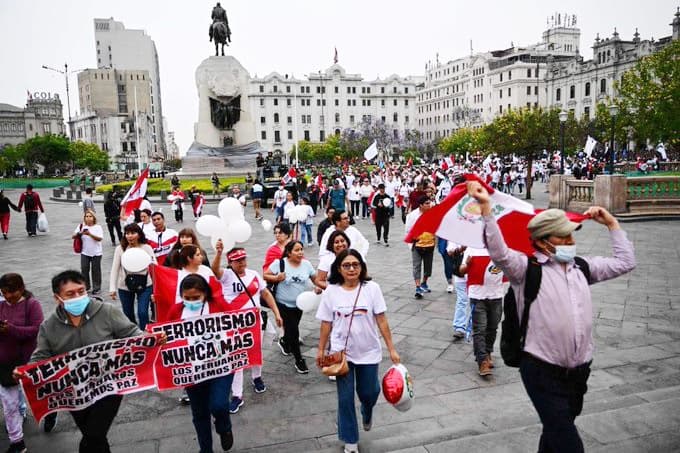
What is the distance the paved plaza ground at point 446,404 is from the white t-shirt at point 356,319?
78 cm

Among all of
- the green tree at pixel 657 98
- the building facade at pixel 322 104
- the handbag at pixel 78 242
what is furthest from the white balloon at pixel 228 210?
the building facade at pixel 322 104

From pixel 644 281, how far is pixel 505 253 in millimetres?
7977

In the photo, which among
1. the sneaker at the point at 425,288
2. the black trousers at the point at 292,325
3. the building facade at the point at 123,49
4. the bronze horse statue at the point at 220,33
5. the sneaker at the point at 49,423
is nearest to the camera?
the sneaker at the point at 49,423

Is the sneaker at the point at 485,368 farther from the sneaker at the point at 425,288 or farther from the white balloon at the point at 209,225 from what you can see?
the sneaker at the point at 425,288

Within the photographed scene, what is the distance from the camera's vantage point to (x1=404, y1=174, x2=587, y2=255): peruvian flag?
150 inches

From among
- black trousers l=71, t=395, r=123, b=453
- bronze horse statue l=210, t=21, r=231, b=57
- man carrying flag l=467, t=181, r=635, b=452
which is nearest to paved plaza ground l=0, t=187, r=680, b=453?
black trousers l=71, t=395, r=123, b=453

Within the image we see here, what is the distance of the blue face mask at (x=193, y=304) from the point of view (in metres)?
4.17

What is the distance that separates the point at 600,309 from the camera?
7965 mm

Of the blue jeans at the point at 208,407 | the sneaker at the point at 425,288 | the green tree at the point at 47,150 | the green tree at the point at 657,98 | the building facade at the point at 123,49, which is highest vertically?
the building facade at the point at 123,49

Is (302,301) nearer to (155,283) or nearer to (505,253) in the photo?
(155,283)

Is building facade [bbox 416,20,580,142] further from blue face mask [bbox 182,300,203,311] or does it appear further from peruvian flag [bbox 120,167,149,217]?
blue face mask [bbox 182,300,203,311]

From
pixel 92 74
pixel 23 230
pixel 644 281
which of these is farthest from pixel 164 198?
pixel 92 74

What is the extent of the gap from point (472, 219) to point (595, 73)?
78.4 m

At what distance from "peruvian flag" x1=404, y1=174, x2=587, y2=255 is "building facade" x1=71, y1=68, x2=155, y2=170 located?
106963 millimetres
